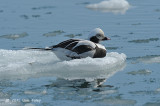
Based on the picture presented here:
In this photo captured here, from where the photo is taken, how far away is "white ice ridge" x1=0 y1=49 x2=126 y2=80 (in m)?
8.16

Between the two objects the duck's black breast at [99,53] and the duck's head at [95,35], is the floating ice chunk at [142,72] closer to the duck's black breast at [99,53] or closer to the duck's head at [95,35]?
the duck's black breast at [99,53]

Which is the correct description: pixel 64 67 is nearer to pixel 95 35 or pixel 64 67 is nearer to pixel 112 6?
pixel 95 35

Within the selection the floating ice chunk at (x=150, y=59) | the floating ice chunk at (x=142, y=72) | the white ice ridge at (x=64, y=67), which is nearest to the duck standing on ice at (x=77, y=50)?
the white ice ridge at (x=64, y=67)

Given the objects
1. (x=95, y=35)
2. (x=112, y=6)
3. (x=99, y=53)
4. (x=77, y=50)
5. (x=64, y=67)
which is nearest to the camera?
(x=64, y=67)

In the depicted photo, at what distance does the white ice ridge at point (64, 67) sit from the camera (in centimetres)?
816

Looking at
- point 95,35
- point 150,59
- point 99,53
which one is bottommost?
point 150,59

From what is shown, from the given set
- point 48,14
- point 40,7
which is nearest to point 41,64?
point 48,14

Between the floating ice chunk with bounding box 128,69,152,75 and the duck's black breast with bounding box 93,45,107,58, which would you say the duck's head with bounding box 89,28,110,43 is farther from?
the floating ice chunk with bounding box 128,69,152,75

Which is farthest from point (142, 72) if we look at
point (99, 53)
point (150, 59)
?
point (99, 53)

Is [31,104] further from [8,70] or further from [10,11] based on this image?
[10,11]

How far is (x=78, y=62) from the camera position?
27.9 ft

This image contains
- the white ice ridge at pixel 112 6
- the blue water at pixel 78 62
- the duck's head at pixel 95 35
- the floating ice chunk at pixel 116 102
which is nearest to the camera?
the floating ice chunk at pixel 116 102

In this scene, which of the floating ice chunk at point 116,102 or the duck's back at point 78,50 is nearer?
the floating ice chunk at point 116,102

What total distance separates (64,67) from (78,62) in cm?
26
